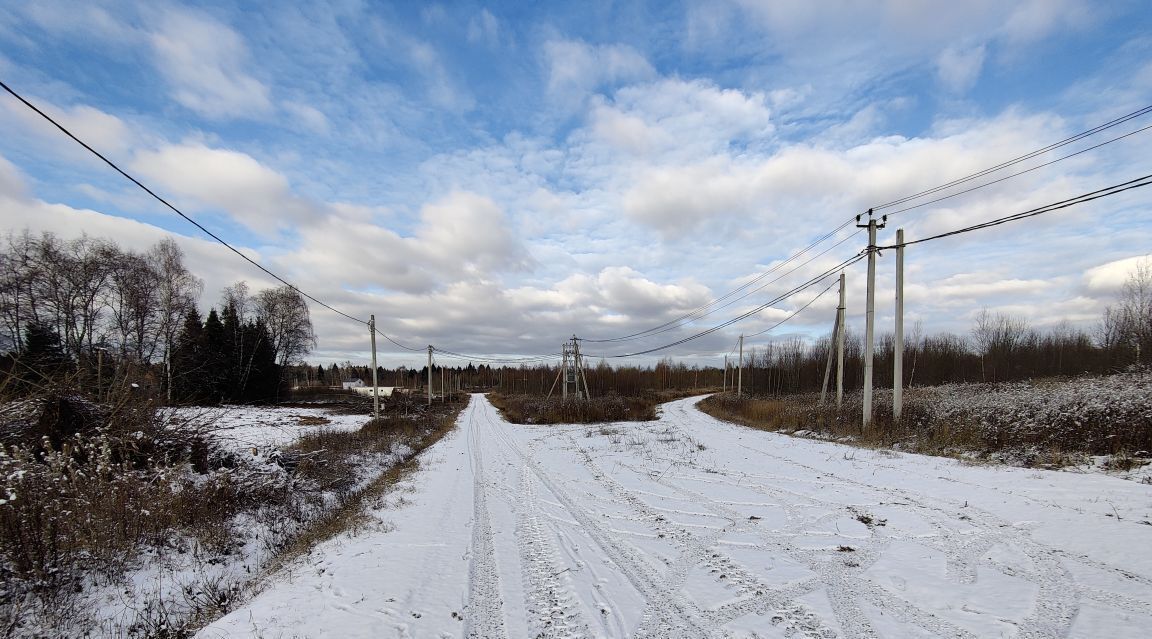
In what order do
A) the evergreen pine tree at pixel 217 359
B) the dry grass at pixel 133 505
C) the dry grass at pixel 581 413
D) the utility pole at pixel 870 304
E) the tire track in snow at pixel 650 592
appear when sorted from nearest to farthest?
the tire track in snow at pixel 650 592 → the dry grass at pixel 133 505 → the utility pole at pixel 870 304 → the dry grass at pixel 581 413 → the evergreen pine tree at pixel 217 359

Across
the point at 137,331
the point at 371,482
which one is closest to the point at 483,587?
the point at 371,482

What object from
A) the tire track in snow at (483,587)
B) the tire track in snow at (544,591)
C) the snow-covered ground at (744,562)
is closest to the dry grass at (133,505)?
the snow-covered ground at (744,562)

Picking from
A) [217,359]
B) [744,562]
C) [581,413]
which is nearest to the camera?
[744,562]

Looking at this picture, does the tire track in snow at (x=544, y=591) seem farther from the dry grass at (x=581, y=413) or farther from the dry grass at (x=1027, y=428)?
the dry grass at (x=581, y=413)

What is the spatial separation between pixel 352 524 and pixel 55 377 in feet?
19.3

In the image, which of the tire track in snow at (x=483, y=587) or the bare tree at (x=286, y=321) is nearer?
the tire track in snow at (x=483, y=587)

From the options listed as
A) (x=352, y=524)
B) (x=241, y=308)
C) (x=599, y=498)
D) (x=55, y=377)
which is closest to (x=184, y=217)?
(x=55, y=377)

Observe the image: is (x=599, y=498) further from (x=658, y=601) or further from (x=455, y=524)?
(x=658, y=601)

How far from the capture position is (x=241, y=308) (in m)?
44.8

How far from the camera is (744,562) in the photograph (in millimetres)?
5023

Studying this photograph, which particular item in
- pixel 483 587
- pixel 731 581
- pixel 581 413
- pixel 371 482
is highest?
pixel 731 581

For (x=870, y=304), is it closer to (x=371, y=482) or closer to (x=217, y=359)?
(x=371, y=482)

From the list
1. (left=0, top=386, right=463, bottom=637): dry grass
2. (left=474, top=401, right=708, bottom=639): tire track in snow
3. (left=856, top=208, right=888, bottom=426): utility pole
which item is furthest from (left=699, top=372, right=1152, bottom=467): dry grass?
(left=0, top=386, right=463, bottom=637): dry grass

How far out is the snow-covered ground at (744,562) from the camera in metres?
3.71
